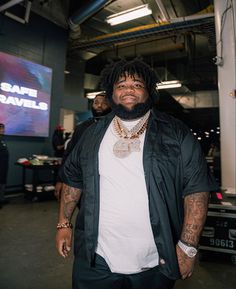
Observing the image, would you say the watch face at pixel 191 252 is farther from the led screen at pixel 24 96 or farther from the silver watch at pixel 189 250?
the led screen at pixel 24 96

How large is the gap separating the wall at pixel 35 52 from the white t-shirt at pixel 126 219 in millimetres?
4553

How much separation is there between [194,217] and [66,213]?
615 mm

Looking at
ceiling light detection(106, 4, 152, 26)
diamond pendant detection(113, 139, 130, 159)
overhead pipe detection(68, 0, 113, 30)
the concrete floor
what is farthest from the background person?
diamond pendant detection(113, 139, 130, 159)

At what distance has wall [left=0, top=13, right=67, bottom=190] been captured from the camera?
5004 millimetres

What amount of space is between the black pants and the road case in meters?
1.54

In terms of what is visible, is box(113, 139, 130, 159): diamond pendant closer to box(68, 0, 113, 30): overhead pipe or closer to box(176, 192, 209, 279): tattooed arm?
box(176, 192, 209, 279): tattooed arm

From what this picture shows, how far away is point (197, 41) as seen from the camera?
6.49m

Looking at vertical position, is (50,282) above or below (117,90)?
below

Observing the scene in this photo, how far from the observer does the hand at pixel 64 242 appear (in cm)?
110

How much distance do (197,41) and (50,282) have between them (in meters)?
6.63

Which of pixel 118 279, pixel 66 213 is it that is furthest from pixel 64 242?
pixel 118 279

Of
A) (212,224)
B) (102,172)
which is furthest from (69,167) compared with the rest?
(212,224)

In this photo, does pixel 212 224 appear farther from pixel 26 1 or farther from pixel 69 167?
pixel 26 1

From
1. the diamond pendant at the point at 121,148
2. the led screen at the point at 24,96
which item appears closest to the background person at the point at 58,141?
the led screen at the point at 24,96
